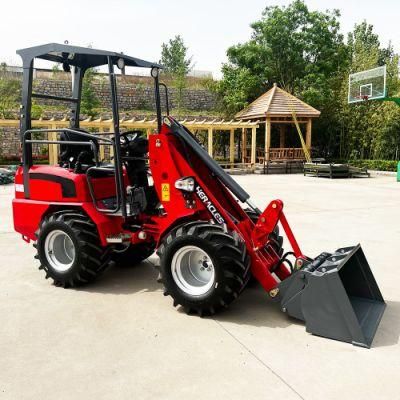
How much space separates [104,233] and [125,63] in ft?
5.71

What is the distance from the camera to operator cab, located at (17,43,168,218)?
13.7ft

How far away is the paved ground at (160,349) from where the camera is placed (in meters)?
2.68

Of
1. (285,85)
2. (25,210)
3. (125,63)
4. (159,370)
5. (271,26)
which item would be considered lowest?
(159,370)

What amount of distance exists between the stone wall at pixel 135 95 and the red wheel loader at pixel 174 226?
21.9 meters

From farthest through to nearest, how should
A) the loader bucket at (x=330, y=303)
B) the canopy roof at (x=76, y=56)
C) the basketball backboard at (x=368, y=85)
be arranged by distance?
the basketball backboard at (x=368, y=85) → the canopy roof at (x=76, y=56) → the loader bucket at (x=330, y=303)

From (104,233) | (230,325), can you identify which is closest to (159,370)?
(230,325)

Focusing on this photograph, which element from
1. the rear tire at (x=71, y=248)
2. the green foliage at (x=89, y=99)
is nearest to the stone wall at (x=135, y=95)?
the green foliage at (x=89, y=99)

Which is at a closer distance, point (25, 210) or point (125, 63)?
point (125, 63)

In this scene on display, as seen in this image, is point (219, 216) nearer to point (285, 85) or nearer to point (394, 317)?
point (394, 317)

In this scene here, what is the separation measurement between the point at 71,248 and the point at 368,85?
19.8m

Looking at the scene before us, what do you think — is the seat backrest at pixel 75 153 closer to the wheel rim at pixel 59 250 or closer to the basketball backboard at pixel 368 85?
the wheel rim at pixel 59 250

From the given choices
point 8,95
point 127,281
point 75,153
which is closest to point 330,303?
point 127,281

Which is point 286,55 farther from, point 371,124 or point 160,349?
point 160,349

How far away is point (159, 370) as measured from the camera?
114 inches
